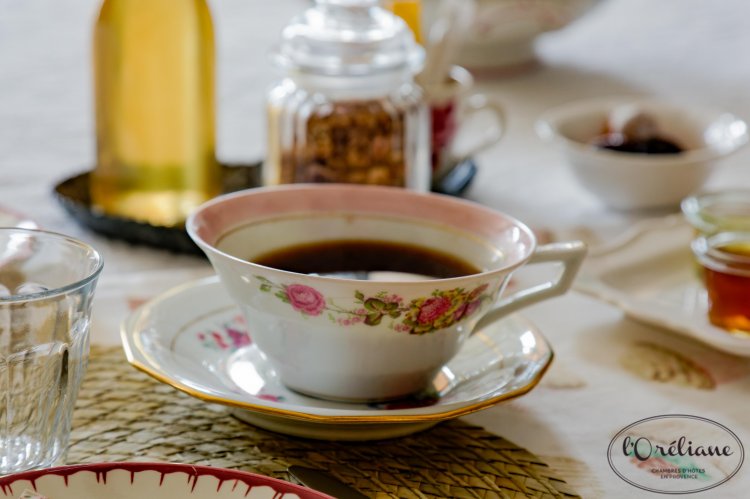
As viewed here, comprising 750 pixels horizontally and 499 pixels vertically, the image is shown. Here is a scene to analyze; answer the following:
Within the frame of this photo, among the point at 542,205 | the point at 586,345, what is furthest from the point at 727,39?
the point at 586,345

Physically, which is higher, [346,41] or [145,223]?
[346,41]

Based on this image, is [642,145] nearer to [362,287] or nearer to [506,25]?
[506,25]

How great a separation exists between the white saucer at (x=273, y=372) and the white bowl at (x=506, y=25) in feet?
2.31

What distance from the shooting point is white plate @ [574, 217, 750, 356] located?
681mm

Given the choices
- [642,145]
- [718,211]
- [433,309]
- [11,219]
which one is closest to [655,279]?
[718,211]

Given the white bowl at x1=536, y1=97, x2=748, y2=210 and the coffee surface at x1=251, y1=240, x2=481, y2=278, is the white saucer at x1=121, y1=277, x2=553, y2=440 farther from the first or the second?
the white bowl at x1=536, y1=97, x2=748, y2=210

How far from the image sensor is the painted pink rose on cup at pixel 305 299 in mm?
524

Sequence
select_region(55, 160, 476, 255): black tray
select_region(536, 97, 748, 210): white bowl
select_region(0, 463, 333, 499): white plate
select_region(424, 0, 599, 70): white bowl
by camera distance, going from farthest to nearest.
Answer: select_region(424, 0, 599, 70): white bowl < select_region(536, 97, 748, 210): white bowl < select_region(55, 160, 476, 255): black tray < select_region(0, 463, 333, 499): white plate

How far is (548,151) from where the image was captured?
110cm

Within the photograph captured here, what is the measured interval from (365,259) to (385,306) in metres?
0.11

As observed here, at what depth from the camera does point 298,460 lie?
528 millimetres

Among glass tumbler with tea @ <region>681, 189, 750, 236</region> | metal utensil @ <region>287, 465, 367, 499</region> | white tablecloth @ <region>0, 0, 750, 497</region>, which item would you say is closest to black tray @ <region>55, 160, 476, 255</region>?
white tablecloth @ <region>0, 0, 750, 497</region>

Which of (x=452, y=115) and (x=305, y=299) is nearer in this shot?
(x=305, y=299)

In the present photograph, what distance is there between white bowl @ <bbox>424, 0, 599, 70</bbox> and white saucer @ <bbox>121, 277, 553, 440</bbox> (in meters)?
0.70
